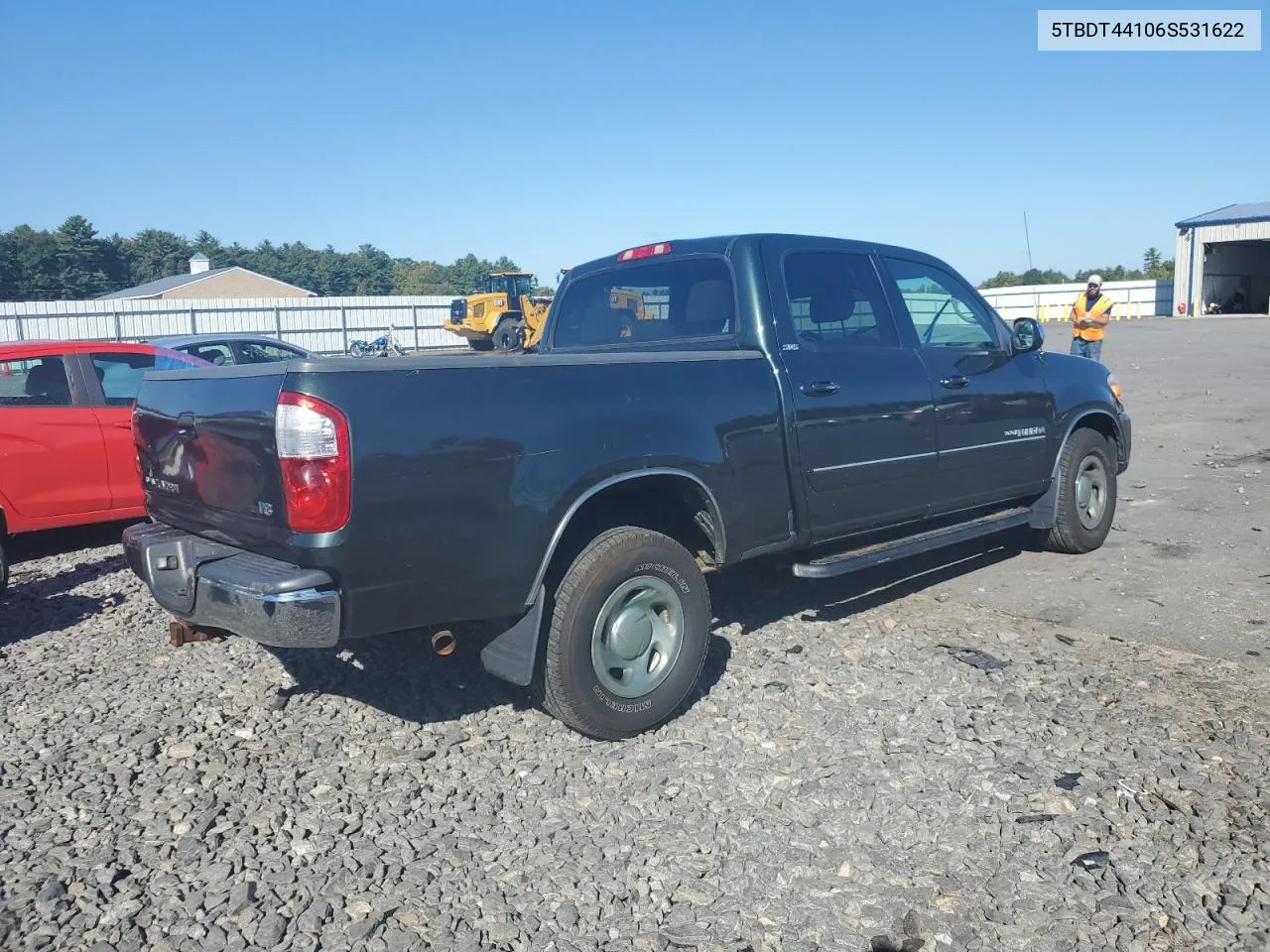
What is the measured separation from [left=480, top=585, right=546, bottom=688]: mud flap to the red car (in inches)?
176

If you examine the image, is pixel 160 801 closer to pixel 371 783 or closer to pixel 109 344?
pixel 371 783

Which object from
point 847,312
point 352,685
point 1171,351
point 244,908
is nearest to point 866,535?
point 847,312

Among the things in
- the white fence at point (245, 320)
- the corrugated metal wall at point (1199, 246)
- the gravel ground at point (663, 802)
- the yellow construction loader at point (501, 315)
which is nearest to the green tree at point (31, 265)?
the white fence at point (245, 320)

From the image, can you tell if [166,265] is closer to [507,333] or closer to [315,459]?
[507,333]

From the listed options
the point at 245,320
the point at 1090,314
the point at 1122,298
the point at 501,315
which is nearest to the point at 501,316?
the point at 501,315

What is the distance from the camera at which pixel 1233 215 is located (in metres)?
51.1

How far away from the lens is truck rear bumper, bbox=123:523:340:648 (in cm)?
338

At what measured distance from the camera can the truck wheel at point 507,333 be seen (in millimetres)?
33125

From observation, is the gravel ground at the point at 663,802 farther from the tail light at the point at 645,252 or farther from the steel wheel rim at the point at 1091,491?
the tail light at the point at 645,252

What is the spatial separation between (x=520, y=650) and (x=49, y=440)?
503cm

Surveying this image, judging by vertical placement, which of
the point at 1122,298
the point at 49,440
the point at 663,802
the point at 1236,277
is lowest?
the point at 663,802

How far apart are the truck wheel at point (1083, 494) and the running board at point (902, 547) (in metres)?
0.45

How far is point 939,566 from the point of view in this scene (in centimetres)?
672

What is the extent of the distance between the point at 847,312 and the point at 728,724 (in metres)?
2.26
